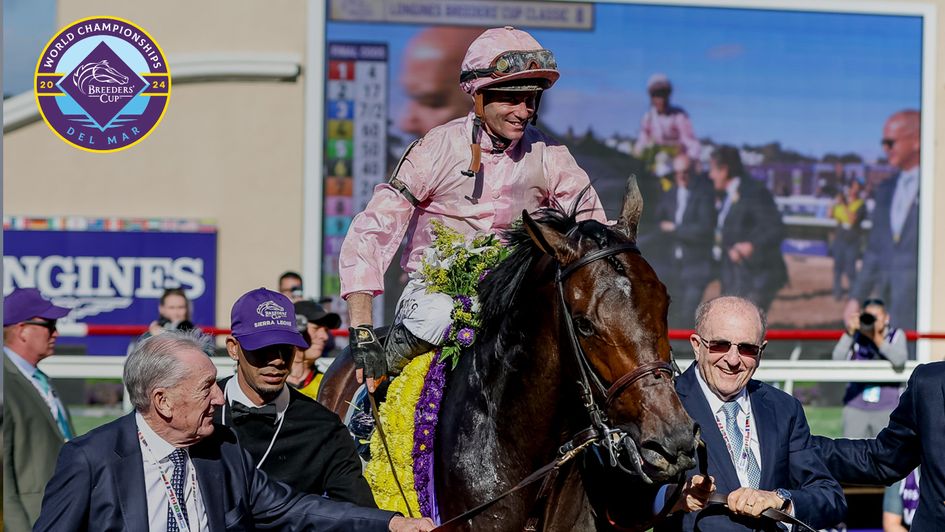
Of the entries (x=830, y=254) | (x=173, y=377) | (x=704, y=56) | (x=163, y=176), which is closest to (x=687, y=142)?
(x=704, y=56)

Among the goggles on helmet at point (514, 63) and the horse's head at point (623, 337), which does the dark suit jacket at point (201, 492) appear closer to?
the horse's head at point (623, 337)

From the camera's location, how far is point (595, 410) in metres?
3.18

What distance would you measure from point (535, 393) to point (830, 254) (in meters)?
8.39

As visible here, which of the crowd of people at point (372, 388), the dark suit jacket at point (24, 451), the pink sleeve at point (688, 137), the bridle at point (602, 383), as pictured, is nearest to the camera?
the crowd of people at point (372, 388)

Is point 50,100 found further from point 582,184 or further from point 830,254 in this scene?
point 830,254

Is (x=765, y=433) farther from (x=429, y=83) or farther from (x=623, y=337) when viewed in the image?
(x=429, y=83)

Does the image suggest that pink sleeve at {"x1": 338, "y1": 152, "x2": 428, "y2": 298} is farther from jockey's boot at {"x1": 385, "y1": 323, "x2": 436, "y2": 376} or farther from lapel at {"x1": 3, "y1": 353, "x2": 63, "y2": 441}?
lapel at {"x1": 3, "y1": 353, "x2": 63, "y2": 441}

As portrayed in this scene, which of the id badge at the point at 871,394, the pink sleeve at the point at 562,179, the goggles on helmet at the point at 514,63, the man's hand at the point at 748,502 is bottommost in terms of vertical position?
the id badge at the point at 871,394

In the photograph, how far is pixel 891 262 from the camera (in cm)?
1120

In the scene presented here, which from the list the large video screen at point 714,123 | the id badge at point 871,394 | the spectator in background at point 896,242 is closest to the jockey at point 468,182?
the id badge at point 871,394

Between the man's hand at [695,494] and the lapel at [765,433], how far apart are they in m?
0.22

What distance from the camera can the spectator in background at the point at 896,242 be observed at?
11156 mm

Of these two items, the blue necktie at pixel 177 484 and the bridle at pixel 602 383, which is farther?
the bridle at pixel 602 383

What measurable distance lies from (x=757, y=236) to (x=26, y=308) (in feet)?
24.3
